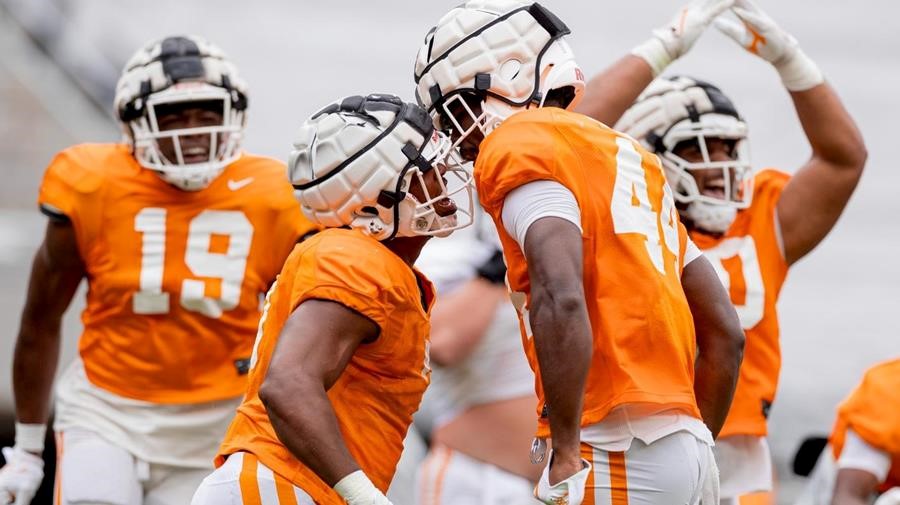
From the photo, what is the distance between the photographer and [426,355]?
136 inches

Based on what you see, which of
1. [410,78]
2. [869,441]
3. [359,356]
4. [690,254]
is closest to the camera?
[359,356]

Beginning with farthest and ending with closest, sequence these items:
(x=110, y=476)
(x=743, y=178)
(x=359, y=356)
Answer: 1. (x=743, y=178)
2. (x=110, y=476)
3. (x=359, y=356)

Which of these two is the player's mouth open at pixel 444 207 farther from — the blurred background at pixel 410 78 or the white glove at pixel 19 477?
the blurred background at pixel 410 78

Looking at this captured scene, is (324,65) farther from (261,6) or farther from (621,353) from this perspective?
(621,353)

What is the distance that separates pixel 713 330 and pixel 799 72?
55.8 inches

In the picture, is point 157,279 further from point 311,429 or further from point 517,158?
point 517,158

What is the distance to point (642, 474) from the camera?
123 inches

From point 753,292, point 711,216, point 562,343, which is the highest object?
point 562,343

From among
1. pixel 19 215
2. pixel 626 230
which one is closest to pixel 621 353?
pixel 626 230

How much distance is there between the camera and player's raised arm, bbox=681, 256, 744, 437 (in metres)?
3.38

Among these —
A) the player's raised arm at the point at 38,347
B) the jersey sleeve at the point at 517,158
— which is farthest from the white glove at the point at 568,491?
the player's raised arm at the point at 38,347

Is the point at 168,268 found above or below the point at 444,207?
below

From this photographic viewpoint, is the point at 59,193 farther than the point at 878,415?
→ No

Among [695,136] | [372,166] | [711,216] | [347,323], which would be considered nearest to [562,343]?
[347,323]
